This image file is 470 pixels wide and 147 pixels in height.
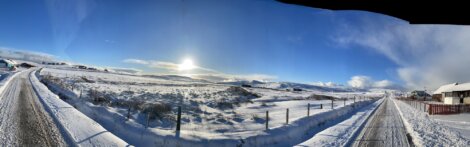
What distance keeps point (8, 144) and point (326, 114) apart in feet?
59.6

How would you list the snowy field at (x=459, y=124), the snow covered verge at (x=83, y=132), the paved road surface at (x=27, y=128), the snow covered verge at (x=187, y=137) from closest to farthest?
the paved road surface at (x=27, y=128), the snow covered verge at (x=83, y=132), the snow covered verge at (x=187, y=137), the snowy field at (x=459, y=124)

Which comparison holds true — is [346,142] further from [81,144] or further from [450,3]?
[450,3]

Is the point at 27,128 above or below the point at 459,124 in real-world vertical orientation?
above

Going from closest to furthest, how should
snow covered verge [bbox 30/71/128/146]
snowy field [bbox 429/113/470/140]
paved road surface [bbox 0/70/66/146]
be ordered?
paved road surface [bbox 0/70/66/146] < snow covered verge [bbox 30/71/128/146] < snowy field [bbox 429/113/470/140]

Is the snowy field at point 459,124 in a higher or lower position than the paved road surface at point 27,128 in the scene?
lower

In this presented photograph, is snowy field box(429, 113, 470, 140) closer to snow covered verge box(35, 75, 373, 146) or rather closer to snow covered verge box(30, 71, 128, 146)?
snow covered verge box(35, 75, 373, 146)

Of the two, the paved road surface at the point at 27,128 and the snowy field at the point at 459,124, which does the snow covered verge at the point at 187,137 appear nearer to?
the paved road surface at the point at 27,128

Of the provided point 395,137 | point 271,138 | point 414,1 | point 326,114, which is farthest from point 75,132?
point 326,114

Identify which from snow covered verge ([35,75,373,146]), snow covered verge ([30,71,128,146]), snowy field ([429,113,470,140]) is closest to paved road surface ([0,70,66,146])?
snow covered verge ([30,71,128,146])

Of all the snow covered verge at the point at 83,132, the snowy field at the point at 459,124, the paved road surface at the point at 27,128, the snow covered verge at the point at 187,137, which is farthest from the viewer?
the snowy field at the point at 459,124

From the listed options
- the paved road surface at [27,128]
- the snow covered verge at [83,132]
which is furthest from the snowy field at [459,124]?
the paved road surface at [27,128]

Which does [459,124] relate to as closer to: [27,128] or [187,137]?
[187,137]

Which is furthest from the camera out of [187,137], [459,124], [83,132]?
[459,124]

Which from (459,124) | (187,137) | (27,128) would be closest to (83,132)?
(27,128)
